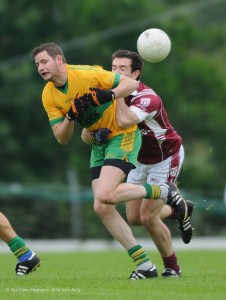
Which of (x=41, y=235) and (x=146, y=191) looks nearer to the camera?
(x=146, y=191)

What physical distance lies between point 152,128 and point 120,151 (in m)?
0.62

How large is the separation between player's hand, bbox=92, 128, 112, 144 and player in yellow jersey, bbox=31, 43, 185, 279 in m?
0.09

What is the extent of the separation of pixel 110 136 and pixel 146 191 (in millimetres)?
653

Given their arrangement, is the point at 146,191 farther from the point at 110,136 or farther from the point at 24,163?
the point at 24,163

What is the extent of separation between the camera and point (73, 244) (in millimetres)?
28531

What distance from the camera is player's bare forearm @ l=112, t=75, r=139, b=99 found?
10523 mm

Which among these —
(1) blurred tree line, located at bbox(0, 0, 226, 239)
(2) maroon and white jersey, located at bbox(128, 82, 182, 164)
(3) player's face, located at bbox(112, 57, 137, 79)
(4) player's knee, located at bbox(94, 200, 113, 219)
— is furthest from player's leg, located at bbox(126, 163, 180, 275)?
(1) blurred tree line, located at bbox(0, 0, 226, 239)

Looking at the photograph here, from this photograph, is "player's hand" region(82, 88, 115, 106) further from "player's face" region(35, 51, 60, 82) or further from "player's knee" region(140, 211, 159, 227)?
"player's knee" region(140, 211, 159, 227)

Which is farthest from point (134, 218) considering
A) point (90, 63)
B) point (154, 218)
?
point (90, 63)

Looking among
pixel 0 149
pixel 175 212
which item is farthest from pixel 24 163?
pixel 175 212

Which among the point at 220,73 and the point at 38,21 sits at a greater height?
the point at 38,21

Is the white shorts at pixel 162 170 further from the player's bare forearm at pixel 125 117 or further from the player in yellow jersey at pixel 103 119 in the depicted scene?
the player's bare forearm at pixel 125 117

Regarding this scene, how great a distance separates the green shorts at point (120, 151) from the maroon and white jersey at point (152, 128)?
0.22 meters

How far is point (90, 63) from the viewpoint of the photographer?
42.2 m
